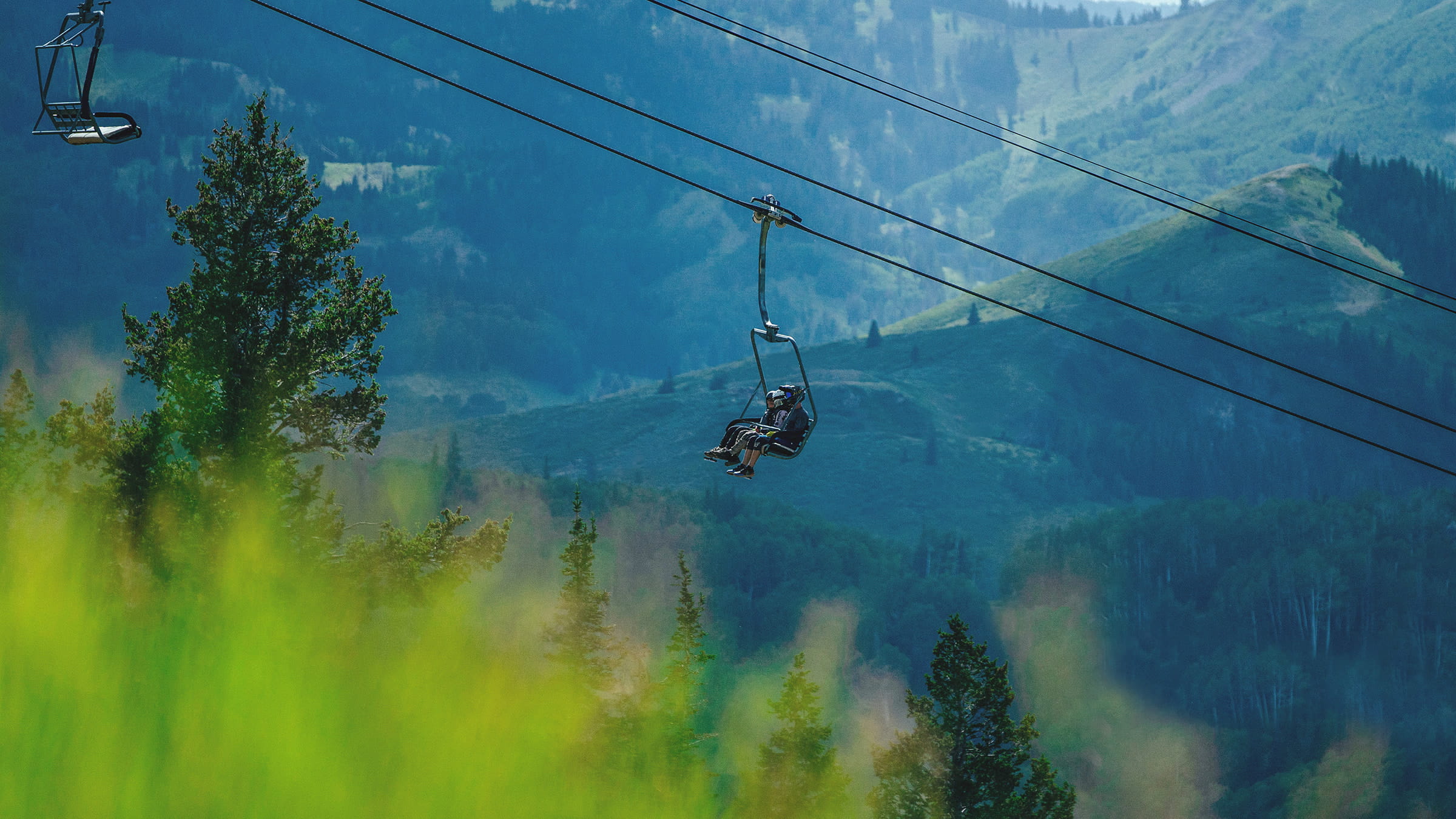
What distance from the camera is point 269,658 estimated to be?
131 ft

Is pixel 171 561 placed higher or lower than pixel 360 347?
lower

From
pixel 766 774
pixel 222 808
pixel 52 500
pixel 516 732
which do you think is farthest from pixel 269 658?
pixel 766 774

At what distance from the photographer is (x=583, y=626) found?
6231cm

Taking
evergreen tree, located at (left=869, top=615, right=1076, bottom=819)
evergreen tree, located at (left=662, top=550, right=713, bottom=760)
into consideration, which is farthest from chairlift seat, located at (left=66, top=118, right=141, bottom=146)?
evergreen tree, located at (left=662, top=550, right=713, bottom=760)

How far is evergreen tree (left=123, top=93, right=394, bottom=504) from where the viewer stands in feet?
116

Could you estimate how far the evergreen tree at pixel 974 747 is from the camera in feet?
151

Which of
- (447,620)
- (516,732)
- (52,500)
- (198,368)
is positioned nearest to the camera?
(198,368)

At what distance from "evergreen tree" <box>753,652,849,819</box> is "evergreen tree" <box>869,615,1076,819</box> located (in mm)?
12388

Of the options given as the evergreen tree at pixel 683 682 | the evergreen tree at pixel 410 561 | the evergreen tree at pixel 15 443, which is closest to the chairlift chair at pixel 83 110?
the evergreen tree at pixel 410 561

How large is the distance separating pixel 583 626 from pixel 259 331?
95.0ft

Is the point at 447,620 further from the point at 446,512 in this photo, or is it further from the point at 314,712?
the point at 446,512

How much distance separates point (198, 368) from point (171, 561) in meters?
4.78

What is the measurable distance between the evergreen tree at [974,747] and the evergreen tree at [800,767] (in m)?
12.4

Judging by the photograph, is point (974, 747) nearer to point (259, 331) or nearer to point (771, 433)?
point (771, 433)
